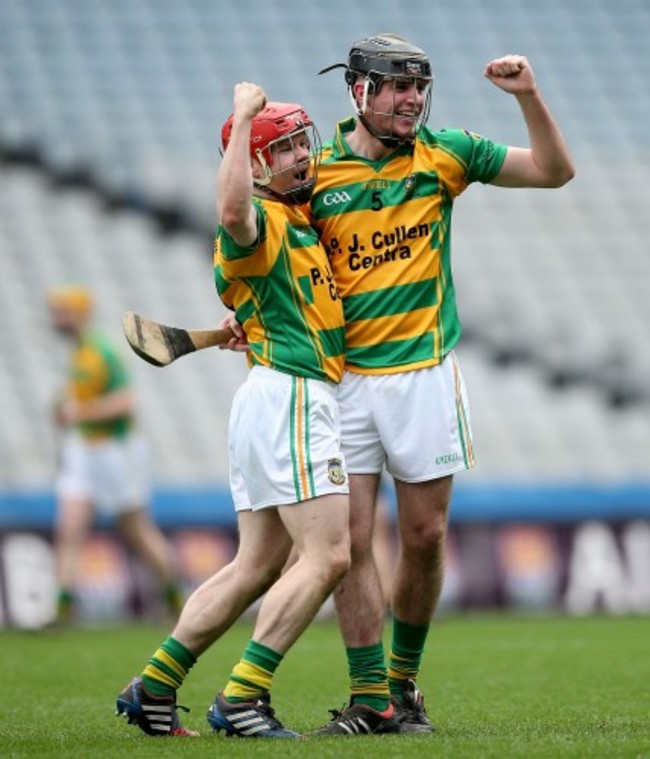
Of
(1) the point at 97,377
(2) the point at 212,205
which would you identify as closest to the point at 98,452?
(1) the point at 97,377

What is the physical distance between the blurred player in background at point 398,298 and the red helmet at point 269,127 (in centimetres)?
31

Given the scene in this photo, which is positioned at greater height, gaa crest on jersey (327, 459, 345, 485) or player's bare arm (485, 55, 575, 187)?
player's bare arm (485, 55, 575, 187)

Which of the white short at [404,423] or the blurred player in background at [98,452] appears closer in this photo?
the white short at [404,423]

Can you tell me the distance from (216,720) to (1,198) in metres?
12.1

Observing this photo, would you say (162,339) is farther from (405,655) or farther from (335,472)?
(405,655)

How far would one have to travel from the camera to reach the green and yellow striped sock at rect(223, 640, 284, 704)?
523 centimetres

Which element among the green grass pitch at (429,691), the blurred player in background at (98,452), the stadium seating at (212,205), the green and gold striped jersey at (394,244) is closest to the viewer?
the green grass pitch at (429,691)

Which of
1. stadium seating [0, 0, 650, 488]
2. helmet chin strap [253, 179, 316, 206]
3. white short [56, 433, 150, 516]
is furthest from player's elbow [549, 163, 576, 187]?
stadium seating [0, 0, 650, 488]

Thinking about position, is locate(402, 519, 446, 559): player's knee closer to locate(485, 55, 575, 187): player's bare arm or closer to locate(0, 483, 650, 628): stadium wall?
locate(485, 55, 575, 187): player's bare arm

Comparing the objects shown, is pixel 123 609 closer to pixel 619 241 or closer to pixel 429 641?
pixel 429 641

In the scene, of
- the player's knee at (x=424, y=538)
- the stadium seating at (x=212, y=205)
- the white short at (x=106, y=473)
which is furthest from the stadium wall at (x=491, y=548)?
the player's knee at (x=424, y=538)

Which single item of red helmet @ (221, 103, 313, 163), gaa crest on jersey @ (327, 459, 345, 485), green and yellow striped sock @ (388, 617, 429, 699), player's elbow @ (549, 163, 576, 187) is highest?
red helmet @ (221, 103, 313, 163)

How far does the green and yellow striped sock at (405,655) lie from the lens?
574 cm

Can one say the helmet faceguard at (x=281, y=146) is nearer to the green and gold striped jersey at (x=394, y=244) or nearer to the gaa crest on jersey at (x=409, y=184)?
the green and gold striped jersey at (x=394, y=244)
